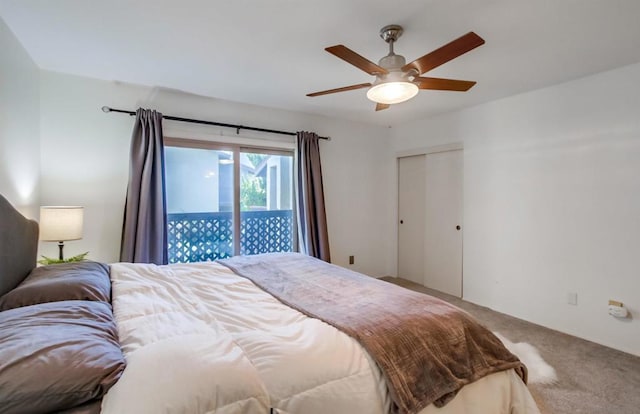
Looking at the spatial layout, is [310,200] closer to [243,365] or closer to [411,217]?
[411,217]

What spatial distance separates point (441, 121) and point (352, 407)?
381 centimetres

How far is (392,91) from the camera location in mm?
2023

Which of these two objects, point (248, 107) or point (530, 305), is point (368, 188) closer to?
point (248, 107)

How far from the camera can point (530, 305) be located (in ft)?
10.6

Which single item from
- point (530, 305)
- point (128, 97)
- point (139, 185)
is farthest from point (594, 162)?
point (128, 97)

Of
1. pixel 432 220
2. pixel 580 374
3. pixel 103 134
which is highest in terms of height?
pixel 103 134

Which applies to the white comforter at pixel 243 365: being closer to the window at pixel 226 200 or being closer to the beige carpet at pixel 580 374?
the beige carpet at pixel 580 374

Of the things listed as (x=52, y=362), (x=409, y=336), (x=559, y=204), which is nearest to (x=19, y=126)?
(x=52, y=362)

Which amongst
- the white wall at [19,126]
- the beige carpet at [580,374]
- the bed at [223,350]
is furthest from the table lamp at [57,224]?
the beige carpet at [580,374]

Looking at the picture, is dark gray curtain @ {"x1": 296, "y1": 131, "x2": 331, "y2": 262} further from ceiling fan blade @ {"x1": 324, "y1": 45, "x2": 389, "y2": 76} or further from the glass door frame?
ceiling fan blade @ {"x1": 324, "y1": 45, "x2": 389, "y2": 76}

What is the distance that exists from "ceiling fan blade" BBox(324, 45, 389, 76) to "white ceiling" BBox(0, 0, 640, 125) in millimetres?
302

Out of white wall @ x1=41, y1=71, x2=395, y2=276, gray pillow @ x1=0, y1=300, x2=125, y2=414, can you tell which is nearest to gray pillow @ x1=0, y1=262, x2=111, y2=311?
gray pillow @ x1=0, y1=300, x2=125, y2=414

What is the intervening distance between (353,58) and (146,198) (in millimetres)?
2350

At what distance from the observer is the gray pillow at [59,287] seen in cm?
135
